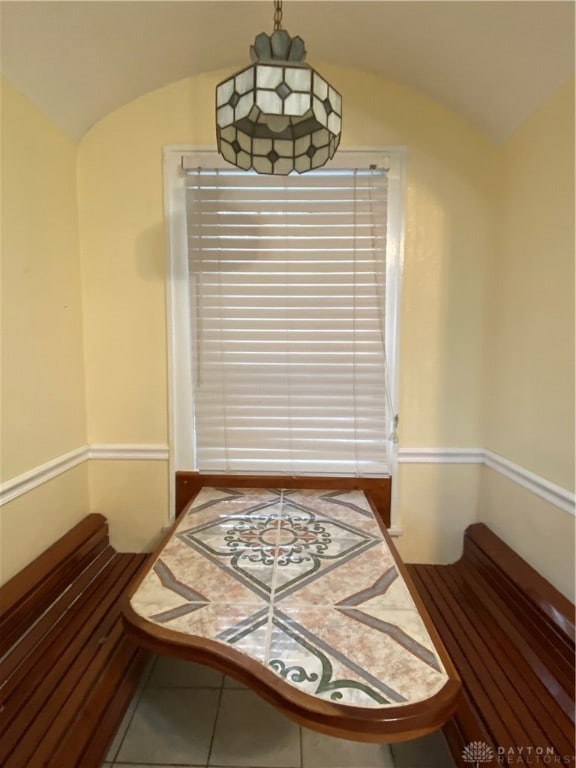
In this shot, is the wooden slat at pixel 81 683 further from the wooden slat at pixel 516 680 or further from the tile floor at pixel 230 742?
the wooden slat at pixel 516 680

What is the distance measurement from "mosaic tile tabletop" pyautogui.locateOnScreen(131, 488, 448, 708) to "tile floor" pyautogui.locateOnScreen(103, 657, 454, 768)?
1.87ft

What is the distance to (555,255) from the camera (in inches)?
49.4

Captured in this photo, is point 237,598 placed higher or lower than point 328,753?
higher

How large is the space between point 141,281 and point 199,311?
0.89 ft

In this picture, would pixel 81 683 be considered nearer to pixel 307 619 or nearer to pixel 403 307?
pixel 307 619

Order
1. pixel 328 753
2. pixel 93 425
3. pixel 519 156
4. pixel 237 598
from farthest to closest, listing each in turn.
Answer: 1. pixel 93 425
2. pixel 519 156
3. pixel 328 753
4. pixel 237 598

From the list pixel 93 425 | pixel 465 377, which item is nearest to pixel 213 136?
pixel 93 425

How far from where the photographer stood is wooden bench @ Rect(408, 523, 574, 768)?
94 cm

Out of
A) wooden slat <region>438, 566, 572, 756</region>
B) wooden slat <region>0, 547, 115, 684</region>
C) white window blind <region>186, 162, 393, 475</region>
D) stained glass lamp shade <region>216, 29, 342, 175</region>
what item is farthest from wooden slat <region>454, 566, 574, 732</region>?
stained glass lamp shade <region>216, 29, 342, 175</region>

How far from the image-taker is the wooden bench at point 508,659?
94cm

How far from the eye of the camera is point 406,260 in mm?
1650

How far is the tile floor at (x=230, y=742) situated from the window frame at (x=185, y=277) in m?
0.72

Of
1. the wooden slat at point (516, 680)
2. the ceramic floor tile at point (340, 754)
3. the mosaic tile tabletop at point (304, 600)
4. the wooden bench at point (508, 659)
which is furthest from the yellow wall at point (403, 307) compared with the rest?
the ceramic floor tile at point (340, 754)

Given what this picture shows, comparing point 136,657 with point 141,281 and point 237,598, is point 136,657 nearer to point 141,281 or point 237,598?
point 237,598
